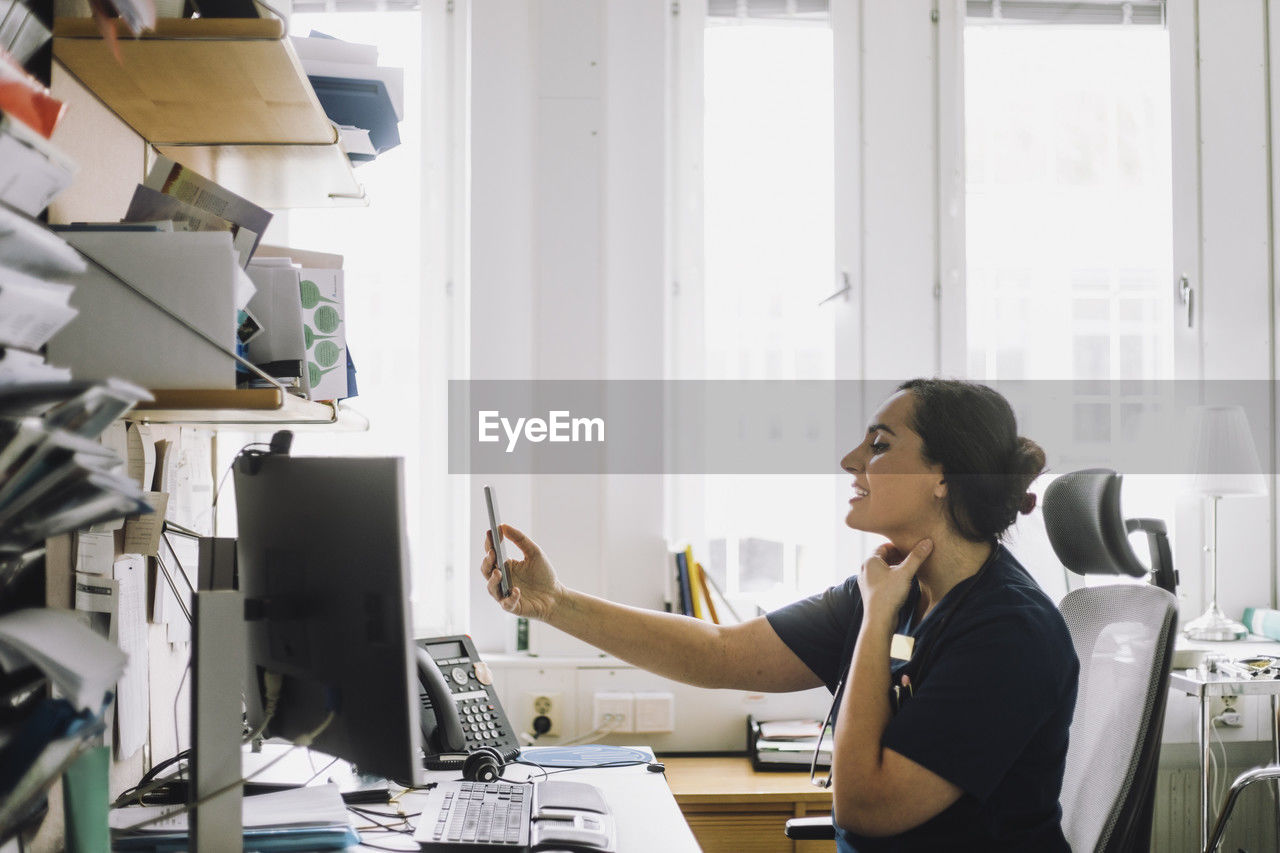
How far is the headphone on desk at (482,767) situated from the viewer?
5.14 ft

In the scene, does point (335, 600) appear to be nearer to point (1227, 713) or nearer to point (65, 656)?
point (65, 656)

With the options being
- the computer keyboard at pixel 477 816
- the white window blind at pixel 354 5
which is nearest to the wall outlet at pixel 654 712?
the computer keyboard at pixel 477 816

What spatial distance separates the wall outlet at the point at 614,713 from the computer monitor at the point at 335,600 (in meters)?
1.24

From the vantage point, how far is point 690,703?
242 centimetres

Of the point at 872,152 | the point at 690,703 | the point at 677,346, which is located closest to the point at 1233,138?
the point at 872,152

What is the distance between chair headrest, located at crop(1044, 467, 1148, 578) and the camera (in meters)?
1.57

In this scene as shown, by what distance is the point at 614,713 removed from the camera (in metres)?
2.37

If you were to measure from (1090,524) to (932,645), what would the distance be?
0.42 m

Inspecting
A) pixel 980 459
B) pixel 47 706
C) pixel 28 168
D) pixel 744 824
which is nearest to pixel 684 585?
pixel 744 824

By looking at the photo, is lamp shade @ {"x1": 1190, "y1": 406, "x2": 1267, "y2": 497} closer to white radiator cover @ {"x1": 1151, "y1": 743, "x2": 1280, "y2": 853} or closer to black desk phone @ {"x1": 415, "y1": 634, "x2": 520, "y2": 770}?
white radiator cover @ {"x1": 1151, "y1": 743, "x2": 1280, "y2": 853}

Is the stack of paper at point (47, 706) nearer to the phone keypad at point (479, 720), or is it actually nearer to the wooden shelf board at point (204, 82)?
the wooden shelf board at point (204, 82)

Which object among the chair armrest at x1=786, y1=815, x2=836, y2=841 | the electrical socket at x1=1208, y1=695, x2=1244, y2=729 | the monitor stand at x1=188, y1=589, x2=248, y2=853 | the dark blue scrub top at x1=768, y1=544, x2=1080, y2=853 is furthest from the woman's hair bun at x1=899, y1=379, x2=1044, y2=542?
the electrical socket at x1=1208, y1=695, x2=1244, y2=729

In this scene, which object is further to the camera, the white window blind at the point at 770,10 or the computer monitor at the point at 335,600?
→ the white window blind at the point at 770,10

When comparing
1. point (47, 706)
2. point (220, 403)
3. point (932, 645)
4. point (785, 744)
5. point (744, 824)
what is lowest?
point (744, 824)
